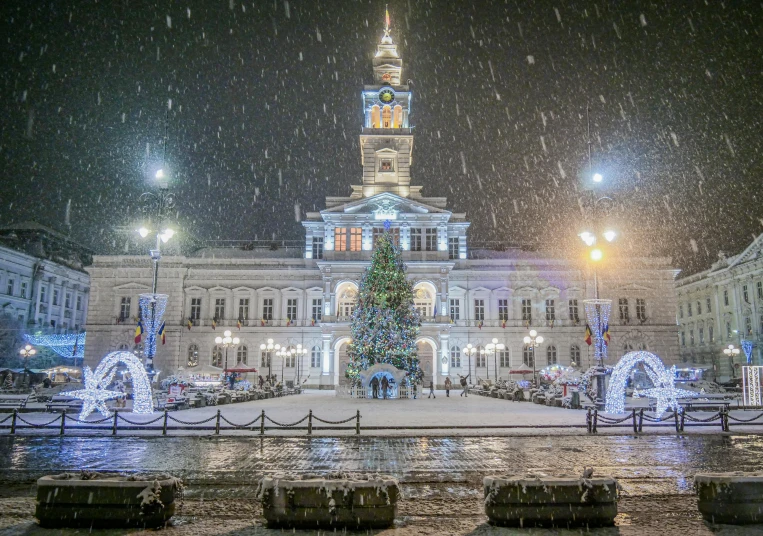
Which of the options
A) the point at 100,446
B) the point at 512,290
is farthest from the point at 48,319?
the point at 100,446

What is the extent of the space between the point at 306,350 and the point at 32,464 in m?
44.1

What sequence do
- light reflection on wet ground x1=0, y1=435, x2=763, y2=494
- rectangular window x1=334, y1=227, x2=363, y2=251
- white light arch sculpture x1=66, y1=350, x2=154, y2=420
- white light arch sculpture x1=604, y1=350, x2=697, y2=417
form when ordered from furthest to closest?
rectangular window x1=334, y1=227, x2=363, y2=251 < white light arch sculpture x1=604, y1=350, x2=697, y2=417 < white light arch sculpture x1=66, y1=350, x2=154, y2=420 < light reflection on wet ground x1=0, y1=435, x2=763, y2=494

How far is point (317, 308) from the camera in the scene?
58219 millimetres

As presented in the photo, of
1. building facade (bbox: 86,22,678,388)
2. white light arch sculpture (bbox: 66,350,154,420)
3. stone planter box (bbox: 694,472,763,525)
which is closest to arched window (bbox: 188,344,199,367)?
building facade (bbox: 86,22,678,388)

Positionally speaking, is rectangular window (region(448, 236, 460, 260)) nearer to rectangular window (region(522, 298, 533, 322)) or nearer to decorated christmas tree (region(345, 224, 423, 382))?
rectangular window (region(522, 298, 533, 322))

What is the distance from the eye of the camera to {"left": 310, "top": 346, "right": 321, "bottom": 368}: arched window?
5662 centimetres

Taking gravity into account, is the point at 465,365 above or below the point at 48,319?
below

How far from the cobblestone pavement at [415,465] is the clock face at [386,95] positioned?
157ft

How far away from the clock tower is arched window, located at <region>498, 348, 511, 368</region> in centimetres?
1774

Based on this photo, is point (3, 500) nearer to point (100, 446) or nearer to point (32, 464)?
point (32, 464)

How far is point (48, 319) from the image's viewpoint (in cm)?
6209

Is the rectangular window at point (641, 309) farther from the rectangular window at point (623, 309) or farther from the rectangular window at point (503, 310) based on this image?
the rectangular window at point (503, 310)

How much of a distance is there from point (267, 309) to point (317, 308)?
195 inches

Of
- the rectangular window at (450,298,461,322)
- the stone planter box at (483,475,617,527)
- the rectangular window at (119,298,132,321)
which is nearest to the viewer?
the stone planter box at (483,475,617,527)
